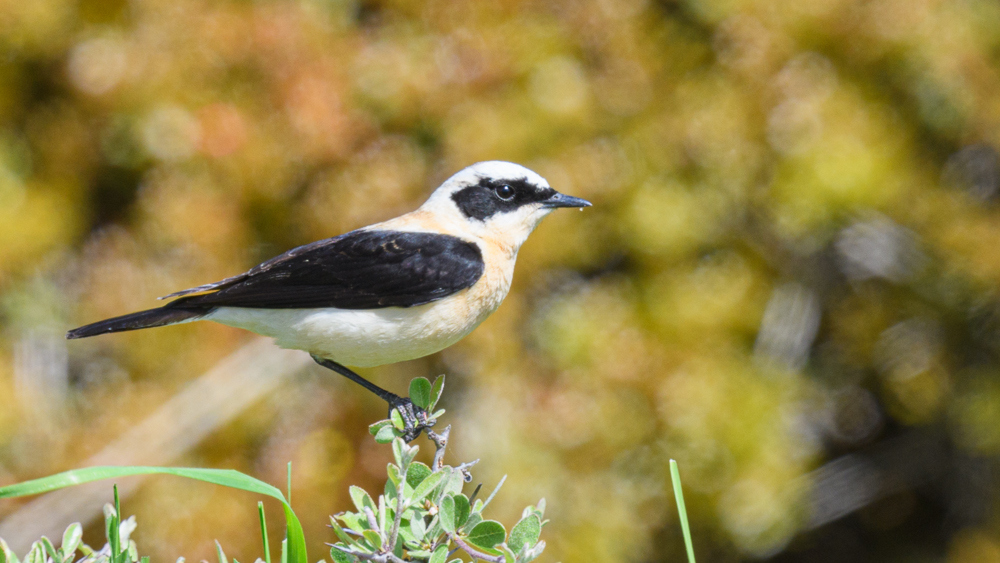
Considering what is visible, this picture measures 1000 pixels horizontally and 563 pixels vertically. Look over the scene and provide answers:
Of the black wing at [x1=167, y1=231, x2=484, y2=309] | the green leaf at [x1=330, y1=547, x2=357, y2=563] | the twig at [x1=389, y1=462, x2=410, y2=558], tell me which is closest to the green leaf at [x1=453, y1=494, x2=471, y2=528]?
the twig at [x1=389, y1=462, x2=410, y2=558]

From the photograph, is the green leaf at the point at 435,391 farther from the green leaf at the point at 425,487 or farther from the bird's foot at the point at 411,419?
the green leaf at the point at 425,487

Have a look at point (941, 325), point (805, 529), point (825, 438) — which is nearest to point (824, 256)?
point (941, 325)

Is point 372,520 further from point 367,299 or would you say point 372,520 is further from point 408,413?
point 367,299

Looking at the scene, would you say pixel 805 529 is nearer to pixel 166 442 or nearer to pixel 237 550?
pixel 237 550

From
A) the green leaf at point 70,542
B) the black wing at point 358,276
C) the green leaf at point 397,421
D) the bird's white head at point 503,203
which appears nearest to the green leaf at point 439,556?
the green leaf at point 397,421

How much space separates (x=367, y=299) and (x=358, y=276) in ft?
0.40

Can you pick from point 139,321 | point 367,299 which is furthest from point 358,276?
point 139,321

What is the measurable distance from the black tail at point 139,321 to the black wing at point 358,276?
37 millimetres

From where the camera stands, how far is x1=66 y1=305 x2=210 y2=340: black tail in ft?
7.77

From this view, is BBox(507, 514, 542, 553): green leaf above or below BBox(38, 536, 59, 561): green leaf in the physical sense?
below

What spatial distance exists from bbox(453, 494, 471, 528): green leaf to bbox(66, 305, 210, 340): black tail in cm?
124

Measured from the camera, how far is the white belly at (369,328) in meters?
2.46

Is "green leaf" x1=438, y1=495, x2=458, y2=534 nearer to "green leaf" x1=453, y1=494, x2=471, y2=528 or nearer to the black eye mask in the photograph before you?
"green leaf" x1=453, y1=494, x2=471, y2=528

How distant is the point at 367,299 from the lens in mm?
2588
